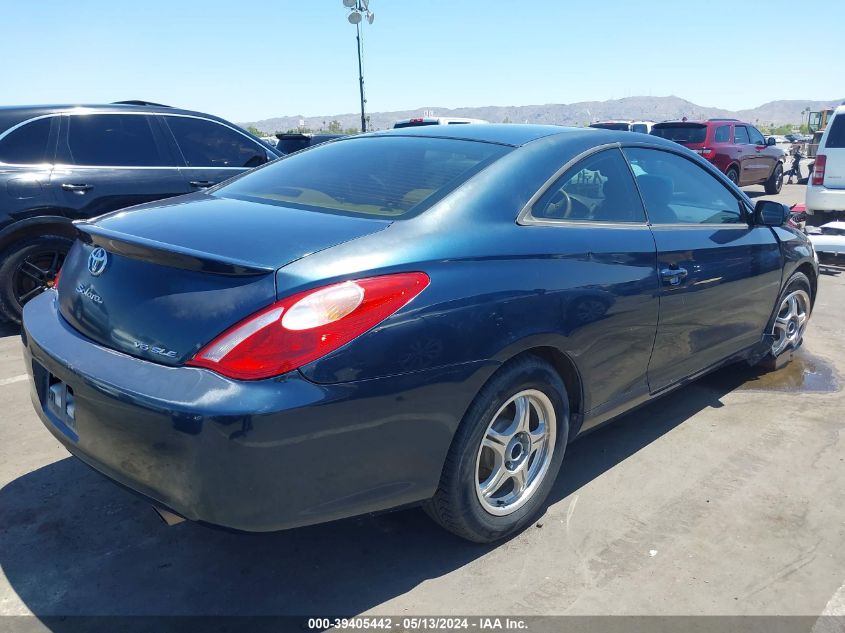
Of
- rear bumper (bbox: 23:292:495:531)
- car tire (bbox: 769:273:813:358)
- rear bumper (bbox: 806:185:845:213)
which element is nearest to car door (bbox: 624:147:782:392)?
car tire (bbox: 769:273:813:358)

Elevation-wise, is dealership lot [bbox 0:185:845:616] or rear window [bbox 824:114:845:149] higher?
rear window [bbox 824:114:845:149]

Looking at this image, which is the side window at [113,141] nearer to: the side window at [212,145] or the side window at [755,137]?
the side window at [212,145]

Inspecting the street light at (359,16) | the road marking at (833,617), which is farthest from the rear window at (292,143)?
the road marking at (833,617)

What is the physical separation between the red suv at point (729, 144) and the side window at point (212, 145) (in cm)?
1055

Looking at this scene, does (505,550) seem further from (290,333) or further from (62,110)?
(62,110)

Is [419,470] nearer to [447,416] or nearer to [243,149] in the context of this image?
[447,416]

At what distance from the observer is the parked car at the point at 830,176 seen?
31.6 ft

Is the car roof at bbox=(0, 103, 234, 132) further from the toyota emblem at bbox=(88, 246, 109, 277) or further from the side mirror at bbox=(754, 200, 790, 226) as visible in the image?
the side mirror at bbox=(754, 200, 790, 226)

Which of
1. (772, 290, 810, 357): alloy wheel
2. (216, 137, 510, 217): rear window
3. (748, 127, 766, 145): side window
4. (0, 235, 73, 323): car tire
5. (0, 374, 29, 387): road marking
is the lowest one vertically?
(0, 374, 29, 387): road marking

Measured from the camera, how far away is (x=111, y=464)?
89.0 inches

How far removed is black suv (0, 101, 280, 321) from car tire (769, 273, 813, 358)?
15.5 ft

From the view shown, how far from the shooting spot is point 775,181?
17266 mm

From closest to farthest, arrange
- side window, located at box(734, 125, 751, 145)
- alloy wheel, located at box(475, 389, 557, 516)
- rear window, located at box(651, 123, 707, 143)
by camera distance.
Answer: alloy wheel, located at box(475, 389, 557, 516) < rear window, located at box(651, 123, 707, 143) < side window, located at box(734, 125, 751, 145)

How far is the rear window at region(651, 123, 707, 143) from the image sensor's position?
50.5 ft
